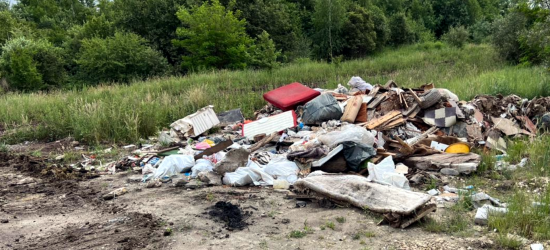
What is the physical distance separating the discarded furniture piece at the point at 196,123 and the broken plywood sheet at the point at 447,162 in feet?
14.1

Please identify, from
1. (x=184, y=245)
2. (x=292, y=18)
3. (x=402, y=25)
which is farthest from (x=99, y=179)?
(x=402, y=25)

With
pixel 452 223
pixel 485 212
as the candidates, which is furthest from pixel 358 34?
pixel 452 223

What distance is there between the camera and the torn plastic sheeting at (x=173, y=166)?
633 cm

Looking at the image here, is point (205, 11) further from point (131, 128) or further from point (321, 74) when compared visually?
point (131, 128)

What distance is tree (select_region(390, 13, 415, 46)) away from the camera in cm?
3612

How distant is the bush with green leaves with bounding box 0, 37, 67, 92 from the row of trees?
51 mm

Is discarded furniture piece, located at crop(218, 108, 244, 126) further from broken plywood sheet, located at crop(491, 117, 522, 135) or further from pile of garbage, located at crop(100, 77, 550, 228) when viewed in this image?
broken plywood sheet, located at crop(491, 117, 522, 135)

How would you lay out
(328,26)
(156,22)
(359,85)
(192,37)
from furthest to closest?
(328,26), (156,22), (192,37), (359,85)

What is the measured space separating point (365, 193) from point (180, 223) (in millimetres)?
1955

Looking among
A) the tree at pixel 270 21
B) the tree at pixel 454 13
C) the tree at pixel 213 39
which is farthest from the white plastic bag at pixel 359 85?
the tree at pixel 454 13

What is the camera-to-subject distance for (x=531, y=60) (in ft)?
61.8

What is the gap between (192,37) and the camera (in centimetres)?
2280

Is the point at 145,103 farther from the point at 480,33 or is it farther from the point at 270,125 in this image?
the point at 480,33

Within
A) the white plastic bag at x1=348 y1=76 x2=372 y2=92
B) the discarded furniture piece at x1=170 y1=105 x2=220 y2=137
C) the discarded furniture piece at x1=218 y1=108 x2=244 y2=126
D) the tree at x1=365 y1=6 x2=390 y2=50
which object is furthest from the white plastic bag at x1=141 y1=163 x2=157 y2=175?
the tree at x1=365 y1=6 x2=390 y2=50
